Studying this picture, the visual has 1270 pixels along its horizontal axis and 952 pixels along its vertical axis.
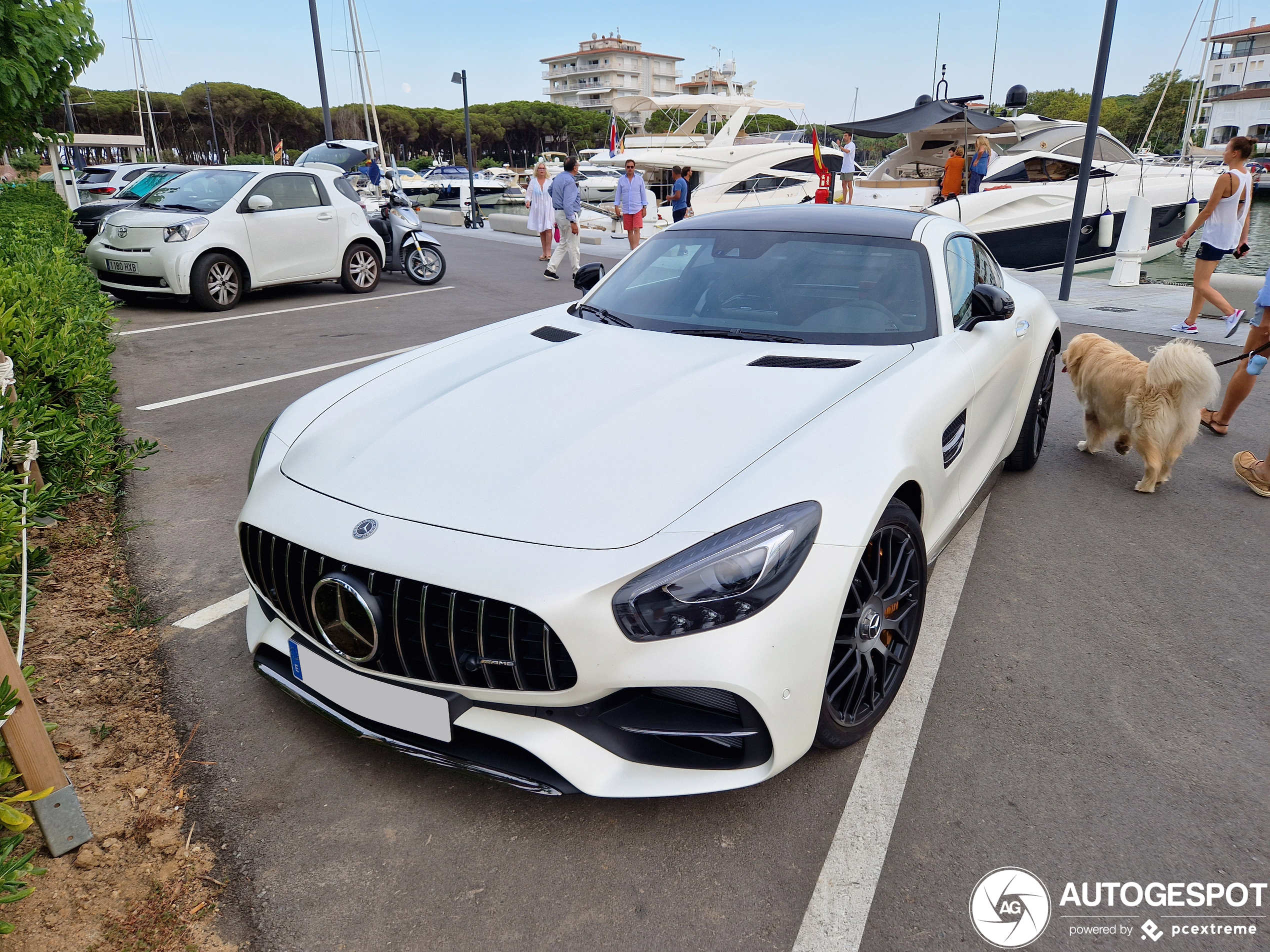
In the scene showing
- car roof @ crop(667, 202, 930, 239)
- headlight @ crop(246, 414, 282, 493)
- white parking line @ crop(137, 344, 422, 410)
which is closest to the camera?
headlight @ crop(246, 414, 282, 493)

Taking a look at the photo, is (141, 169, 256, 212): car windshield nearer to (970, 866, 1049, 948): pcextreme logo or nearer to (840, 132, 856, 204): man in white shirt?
(970, 866, 1049, 948): pcextreme logo

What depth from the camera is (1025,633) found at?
3.30 m

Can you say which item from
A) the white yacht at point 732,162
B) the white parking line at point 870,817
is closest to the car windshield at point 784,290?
the white parking line at point 870,817

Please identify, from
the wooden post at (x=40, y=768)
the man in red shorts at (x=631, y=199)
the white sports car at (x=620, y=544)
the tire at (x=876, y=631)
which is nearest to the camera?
the wooden post at (x=40, y=768)

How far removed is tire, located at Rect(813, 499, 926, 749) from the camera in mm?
2410

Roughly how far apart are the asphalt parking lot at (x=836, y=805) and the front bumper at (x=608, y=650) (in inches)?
11.0

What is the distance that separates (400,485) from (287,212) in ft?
31.9

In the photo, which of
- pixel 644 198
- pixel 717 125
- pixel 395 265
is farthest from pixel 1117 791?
pixel 717 125

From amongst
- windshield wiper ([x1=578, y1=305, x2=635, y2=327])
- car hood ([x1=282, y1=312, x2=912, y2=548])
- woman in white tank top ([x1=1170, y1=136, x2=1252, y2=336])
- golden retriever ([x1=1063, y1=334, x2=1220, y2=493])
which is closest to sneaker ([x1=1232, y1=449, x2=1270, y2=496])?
golden retriever ([x1=1063, y1=334, x2=1220, y2=493])

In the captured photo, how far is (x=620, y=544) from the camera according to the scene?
6.88 ft

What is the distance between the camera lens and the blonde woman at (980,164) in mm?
15688

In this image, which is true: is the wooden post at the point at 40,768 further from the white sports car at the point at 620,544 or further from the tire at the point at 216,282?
the tire at the point at 216,282

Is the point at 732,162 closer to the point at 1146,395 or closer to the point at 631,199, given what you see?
the point at 631,199

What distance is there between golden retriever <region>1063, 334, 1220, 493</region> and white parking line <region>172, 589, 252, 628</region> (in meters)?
4.58
